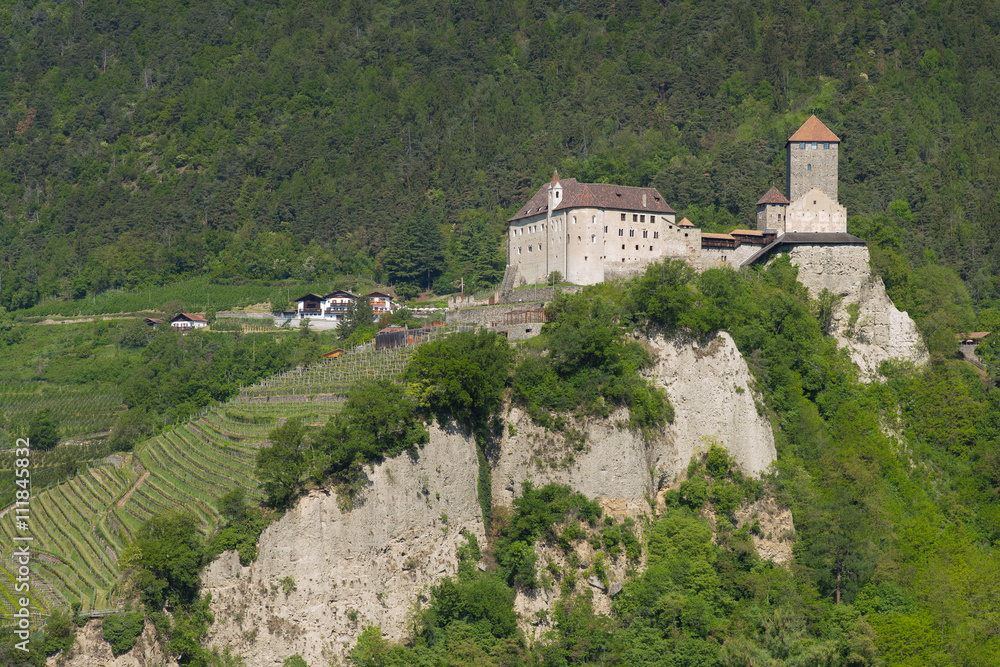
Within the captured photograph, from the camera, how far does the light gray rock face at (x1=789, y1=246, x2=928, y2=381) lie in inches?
2506

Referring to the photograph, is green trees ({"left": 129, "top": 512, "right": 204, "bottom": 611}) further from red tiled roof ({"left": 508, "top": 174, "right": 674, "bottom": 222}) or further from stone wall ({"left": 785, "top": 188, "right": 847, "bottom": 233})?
stone wall ({"left": 785, "top": 188, "right": 847, "bottom": 233})

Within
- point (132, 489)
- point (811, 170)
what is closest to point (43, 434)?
point (132, 489)

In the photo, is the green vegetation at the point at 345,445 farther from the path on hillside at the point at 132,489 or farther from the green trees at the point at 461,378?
the path on hillside at the point at 132,489

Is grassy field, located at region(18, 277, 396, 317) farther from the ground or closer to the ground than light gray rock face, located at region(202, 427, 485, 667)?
farther from the ground

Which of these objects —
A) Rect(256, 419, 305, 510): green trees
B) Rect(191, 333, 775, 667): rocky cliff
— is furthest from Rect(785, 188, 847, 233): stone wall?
Rect(256, 419, 305, 510): green trees

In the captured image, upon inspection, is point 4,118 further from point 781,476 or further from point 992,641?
point 992,641

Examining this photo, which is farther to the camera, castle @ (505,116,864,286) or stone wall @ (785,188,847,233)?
stone wall @ (785,188,847,233)

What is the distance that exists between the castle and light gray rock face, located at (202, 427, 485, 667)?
2007cm

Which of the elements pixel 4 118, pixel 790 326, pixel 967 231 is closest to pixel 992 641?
pixel 790 326

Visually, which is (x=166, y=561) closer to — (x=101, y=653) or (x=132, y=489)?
(x=101, y=653)

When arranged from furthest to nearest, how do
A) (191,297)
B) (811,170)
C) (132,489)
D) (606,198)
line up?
1. (191,297)
2. (811,170)
3. (606,198)
4. (132,489)

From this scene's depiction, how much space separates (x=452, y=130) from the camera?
118125 millimetres

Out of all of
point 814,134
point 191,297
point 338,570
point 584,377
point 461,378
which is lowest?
point 338,570

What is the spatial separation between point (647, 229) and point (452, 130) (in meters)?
55.6
